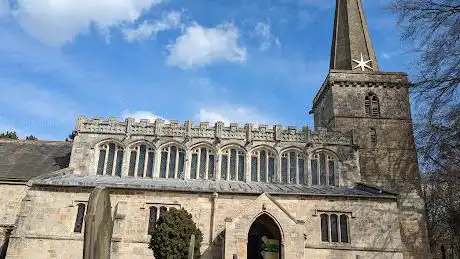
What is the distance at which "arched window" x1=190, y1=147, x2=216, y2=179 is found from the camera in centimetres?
2591

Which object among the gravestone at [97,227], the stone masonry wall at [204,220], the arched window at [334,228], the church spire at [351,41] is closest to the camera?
the gravestone at [97,227]

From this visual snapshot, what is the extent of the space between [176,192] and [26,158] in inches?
501

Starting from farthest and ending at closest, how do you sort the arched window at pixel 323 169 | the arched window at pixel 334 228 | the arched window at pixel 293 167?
1. the arched window at pixel 323 169
2. the arched window at pixel 293 167
3. the arched window at pixel 334 228

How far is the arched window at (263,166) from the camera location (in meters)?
26.2

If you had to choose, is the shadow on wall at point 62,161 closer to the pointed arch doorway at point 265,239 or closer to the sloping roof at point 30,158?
the sloping roof at point 30,158

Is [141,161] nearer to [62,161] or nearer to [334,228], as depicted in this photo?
[62,161]

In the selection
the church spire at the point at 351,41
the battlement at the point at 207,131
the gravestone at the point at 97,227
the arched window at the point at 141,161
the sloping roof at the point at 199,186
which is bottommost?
the gravestone at the point at 97,227

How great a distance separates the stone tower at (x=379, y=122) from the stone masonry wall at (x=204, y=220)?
14.4 ft

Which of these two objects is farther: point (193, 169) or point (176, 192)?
point (193, 169)

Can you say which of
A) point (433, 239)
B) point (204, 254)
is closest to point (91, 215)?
point (204, 254)

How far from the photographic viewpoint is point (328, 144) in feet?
89.3

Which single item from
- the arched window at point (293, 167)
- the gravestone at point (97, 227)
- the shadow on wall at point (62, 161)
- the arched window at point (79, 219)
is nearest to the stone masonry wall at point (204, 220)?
the arched window at point (79, 219)

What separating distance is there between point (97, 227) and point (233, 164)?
1693cm

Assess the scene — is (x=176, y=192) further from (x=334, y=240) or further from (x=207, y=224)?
(x=334, y=240)
